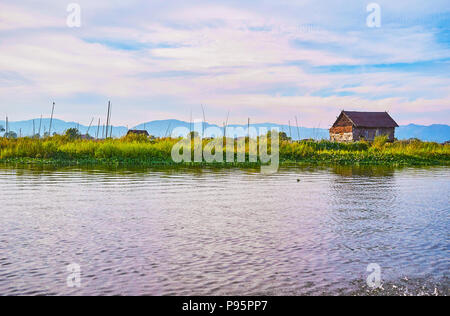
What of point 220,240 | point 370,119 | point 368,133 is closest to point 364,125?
point 368,133

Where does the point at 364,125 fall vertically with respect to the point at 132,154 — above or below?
above

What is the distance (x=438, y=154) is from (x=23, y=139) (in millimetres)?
28047

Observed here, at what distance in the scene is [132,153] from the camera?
29.3m

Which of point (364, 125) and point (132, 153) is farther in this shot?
point (364, 125)

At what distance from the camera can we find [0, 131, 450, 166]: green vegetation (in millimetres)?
28469

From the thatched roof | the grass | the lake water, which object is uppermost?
the thatched roof

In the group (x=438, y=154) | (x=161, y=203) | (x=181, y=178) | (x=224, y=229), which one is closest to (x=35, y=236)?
(x=224, y=229)

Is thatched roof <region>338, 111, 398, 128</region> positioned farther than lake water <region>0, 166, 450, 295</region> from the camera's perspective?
Yes

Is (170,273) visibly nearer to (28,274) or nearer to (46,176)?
(28,274)

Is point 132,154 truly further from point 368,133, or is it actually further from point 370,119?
point 370,119

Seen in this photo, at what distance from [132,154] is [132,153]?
98 millimetres

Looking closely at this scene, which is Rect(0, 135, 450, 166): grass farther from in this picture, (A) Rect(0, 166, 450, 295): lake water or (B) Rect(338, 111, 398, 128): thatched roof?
(B) Rect(338, 111, 398, 128): thatched roof

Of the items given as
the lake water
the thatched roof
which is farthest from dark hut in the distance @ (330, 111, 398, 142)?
the lake water

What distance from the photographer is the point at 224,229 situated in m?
9.26
